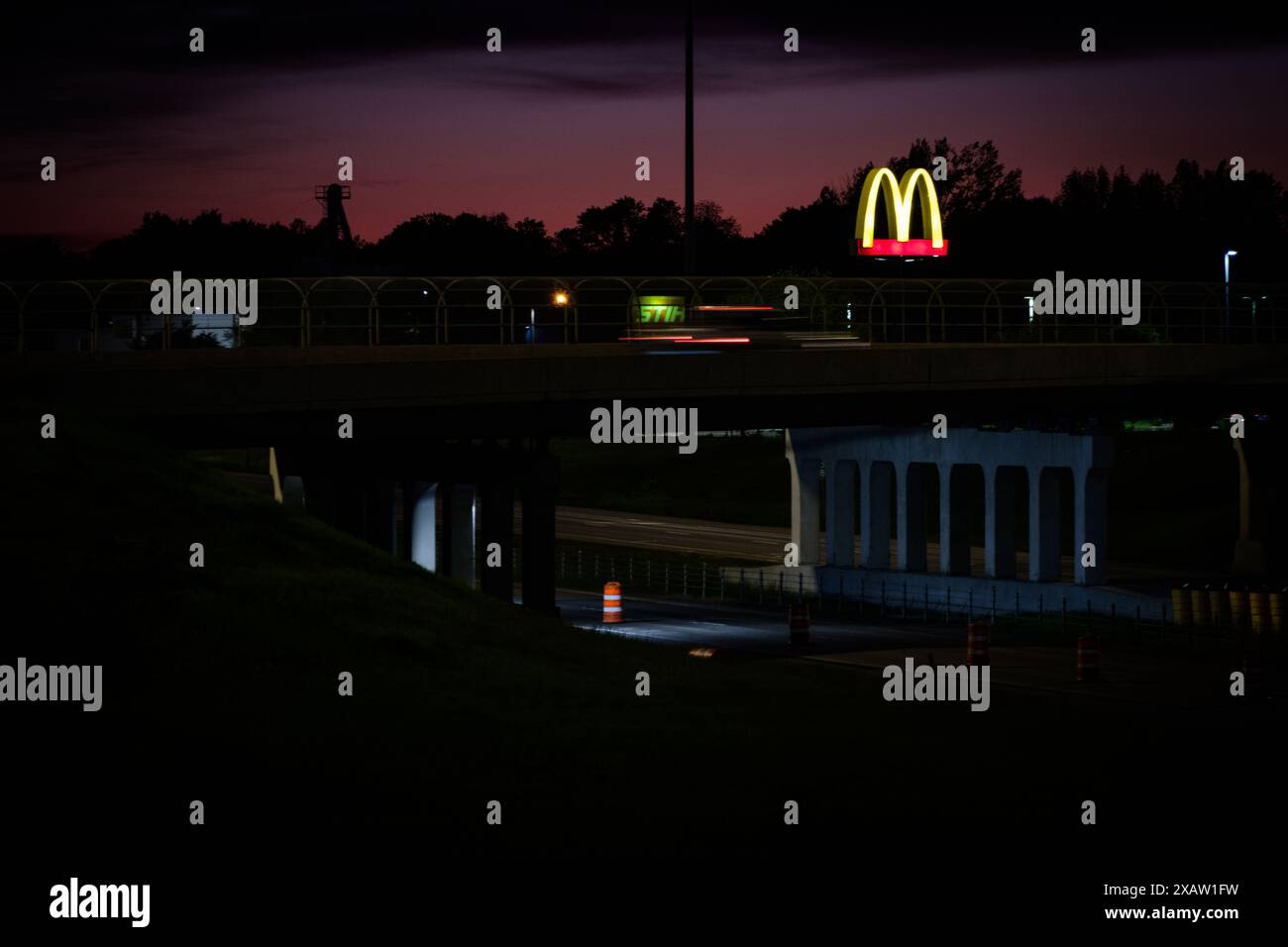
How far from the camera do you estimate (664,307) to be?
1905 inches

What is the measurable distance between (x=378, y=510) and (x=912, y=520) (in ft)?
64.6

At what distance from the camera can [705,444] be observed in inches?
4525

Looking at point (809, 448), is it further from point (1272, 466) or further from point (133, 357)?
point (133, 357)

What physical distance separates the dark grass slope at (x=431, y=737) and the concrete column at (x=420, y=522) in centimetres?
2127

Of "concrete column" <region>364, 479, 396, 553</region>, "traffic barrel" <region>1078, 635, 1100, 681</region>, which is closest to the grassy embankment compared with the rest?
"traffic barrel" <region>1078, 635, 1100, 681</region>

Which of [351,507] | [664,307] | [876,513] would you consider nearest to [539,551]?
[664,307]

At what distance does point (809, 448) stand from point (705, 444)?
1951 inches

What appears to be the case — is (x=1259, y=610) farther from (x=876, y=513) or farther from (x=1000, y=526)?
(x=876, y=513)

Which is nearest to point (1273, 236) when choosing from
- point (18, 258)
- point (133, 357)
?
point (18, 258)

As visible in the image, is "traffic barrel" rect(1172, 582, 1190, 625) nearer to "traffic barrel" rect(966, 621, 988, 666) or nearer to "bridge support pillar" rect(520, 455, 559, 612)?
"traffic barrel" rect(966, 621, 988, 666)

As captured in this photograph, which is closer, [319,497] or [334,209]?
[319,497]

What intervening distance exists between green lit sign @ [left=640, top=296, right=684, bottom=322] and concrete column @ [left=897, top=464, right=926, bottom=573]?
41.5ft

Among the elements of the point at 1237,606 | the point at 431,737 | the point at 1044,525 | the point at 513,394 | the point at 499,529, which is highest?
the point at 513,394

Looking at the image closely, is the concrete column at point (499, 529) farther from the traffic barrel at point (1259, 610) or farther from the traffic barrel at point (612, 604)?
the traffic barrel at point (1259, 610)
